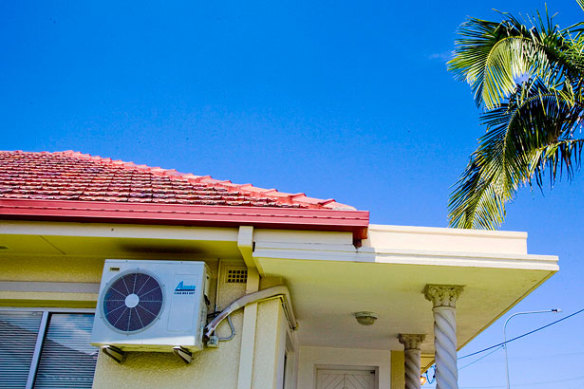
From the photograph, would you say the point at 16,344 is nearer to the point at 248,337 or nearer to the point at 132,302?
the point at 132,302

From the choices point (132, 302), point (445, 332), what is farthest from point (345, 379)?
point (132, 302)

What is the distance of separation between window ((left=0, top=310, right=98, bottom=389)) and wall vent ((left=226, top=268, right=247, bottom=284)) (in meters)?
1.46

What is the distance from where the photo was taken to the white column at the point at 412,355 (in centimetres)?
885

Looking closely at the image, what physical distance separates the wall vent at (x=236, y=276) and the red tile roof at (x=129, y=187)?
2.48 ft

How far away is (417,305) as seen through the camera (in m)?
7.04

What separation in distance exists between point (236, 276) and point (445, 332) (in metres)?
2.26

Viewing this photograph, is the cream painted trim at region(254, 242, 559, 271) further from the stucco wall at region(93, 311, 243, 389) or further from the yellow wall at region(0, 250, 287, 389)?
the stucco wall at region(93, 311, 243, 389)

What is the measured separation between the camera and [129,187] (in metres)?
6.18

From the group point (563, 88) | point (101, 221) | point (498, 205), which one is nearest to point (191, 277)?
point (101, 221)

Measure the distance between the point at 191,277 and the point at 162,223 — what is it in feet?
1.89

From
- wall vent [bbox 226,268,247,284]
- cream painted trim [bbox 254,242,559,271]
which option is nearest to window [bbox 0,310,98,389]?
wall vent [bbox 226,268,247,284]

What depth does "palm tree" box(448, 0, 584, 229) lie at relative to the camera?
757 cm

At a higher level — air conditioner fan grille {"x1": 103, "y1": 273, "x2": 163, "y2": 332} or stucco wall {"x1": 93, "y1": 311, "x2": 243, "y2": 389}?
air conditioner fan grille {"x1": 103, "y1": 273, "x2": 163, "y2": 332}

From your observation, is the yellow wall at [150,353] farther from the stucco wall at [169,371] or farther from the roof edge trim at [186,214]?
the roof edge trim at [186,214]
